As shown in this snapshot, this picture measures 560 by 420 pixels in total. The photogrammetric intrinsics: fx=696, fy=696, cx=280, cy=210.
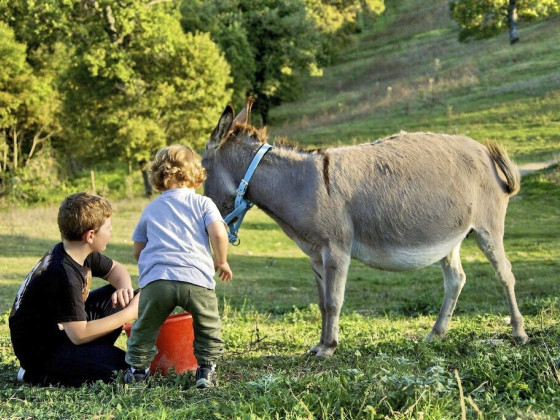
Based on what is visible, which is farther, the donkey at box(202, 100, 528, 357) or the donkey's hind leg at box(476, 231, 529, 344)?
the donkey's hind leg at box(476, 231, 529, 344)

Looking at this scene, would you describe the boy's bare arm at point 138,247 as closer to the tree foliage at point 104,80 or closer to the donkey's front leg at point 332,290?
the donkey's front leg at point 332,290

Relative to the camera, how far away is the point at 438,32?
65.4 metres

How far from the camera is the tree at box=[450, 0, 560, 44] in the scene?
159 ft

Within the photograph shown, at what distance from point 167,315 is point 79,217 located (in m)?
1.08

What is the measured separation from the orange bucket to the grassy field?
299 millimetres

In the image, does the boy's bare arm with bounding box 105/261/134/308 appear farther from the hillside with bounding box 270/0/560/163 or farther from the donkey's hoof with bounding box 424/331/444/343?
the hillside with bounding box 270/0/560/163

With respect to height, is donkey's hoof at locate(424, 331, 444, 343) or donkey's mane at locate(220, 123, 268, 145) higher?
donkey's mane at locate(220, 123, 268, 145)

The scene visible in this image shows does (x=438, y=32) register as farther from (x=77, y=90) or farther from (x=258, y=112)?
(x=77, y=90)

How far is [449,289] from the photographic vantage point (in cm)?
748

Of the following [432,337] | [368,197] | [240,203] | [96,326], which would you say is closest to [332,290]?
[368,197]

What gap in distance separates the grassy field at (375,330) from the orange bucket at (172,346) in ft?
0.98

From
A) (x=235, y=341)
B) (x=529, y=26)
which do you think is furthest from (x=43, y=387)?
(x=529, y=26)

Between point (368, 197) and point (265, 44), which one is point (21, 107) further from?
point (368, 197)

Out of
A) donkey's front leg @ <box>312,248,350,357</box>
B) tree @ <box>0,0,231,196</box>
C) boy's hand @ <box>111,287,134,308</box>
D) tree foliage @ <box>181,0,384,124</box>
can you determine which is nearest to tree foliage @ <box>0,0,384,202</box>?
tree @ <box>0,0,231,196</box>
